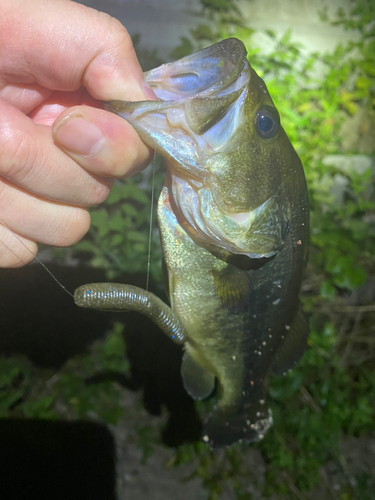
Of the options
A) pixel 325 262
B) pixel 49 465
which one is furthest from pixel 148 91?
pixel 325 262

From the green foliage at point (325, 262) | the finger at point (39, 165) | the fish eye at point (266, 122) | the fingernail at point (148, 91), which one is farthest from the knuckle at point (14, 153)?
the green foliage at point (325, 262)

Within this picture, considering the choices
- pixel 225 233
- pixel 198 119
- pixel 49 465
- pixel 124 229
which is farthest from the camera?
pixel 124 229

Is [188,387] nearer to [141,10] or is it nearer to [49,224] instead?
[49,224]

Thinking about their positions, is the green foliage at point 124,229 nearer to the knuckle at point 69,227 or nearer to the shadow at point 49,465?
the knuckle at point 69,227

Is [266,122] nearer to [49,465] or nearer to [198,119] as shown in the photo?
[198,119]

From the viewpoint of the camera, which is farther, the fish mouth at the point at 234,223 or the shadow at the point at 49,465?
the shadow at the point at 49,465

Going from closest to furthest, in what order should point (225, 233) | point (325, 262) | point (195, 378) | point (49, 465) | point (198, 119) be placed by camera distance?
point (198, 119) → point (225, 233) → point (195, 378) → point (49, 465) → point (325, 262)
